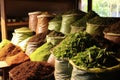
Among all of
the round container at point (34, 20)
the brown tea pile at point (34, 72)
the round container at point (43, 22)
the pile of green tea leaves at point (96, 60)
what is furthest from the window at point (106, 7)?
the pile of green tea leaves at point (96, 60)

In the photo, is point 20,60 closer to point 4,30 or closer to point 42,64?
point 42,64

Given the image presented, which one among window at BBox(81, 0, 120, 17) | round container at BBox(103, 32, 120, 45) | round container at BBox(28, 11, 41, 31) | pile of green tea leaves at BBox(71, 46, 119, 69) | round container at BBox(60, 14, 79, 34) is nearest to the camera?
pile of green tea leaves at BBox(71, 46, 119, 69)

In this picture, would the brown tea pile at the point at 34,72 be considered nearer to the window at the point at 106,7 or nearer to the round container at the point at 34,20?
the round container at the point at 34,20

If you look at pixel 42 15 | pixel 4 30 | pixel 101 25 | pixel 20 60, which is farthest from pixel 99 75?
pixel 4 30

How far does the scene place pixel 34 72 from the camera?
9.21 feet

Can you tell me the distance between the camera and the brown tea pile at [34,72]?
9.12 ft

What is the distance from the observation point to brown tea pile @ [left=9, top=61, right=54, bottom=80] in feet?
9.12

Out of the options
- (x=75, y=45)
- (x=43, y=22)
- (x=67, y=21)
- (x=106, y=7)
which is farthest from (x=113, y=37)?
(x=106, y=7)

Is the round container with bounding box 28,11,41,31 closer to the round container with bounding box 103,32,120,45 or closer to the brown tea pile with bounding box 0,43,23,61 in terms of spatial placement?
the brown tea pile with bounding box 0,43,23,61

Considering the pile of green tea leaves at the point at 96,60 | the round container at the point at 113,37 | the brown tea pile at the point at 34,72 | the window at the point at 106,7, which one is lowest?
the brown tea pile at the point at 34,72

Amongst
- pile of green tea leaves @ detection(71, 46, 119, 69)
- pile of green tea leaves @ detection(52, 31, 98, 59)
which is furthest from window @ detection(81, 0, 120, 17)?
pile of green tea leaves @ detection(71, 46, 119, 69)

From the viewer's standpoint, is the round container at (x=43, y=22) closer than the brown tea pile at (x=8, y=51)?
No

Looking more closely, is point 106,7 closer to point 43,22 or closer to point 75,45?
point 43,22

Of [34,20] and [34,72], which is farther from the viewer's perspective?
[34,20]
